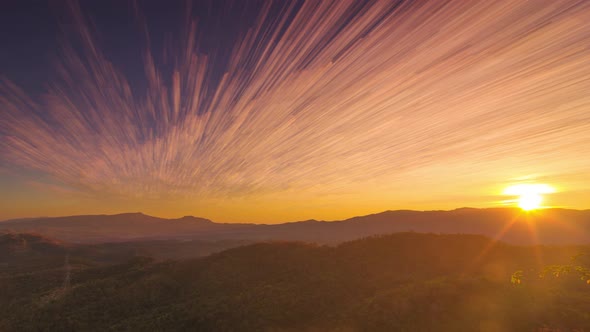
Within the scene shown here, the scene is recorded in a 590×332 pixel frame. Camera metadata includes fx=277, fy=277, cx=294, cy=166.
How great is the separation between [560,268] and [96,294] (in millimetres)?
36177

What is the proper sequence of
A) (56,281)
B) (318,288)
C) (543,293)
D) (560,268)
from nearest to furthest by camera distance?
(560,268), (543,293), (318,288), (56,281)

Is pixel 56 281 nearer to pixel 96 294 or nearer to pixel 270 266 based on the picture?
pixel 96 294

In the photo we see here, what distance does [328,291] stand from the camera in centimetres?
2341

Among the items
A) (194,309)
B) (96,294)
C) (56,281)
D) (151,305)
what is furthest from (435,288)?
(56,281)

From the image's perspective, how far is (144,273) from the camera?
113ft

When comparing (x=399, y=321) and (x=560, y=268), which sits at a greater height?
(x=560, y=268)

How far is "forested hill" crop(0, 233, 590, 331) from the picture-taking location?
642 inches

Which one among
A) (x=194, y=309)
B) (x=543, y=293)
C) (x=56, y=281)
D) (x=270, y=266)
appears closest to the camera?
(x=543, y=293)

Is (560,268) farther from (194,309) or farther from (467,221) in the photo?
(467,221)

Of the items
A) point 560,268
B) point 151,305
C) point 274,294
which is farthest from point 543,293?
point 151,305

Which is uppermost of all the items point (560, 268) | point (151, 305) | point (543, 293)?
point (560, 268)

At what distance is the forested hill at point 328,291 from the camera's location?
642 inches

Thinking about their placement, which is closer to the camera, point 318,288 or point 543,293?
point 543,293

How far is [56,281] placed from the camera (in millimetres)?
35281
